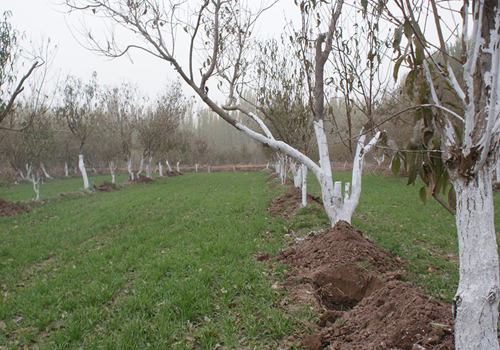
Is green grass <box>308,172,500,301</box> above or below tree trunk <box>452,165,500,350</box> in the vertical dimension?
below

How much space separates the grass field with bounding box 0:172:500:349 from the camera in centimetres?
312

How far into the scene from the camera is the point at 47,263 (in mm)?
5773

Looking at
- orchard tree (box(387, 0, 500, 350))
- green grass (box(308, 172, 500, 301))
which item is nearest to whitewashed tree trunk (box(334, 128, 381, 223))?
green grass (box(308, 172, 500, 301))

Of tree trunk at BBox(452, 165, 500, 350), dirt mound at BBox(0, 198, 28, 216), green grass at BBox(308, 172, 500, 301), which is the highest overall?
tree trunk at BBox(452, 165, 500, 350)

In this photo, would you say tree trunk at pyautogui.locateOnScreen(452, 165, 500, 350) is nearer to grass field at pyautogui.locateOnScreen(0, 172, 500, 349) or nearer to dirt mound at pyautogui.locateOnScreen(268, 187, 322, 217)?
grass field at pyautogui.locateOnScreen(0, 172, 500, 349)

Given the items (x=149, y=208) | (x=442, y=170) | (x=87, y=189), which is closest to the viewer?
(x=442, y=170)

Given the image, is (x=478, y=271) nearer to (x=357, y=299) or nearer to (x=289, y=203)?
(x=357, y=299)

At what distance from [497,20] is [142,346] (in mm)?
3856

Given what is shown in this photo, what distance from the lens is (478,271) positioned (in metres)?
1.82

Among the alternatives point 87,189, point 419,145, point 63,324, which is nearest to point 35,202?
point 87,189

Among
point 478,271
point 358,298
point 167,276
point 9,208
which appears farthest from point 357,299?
point 9,208

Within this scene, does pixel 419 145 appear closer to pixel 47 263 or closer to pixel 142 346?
pixel 142 346

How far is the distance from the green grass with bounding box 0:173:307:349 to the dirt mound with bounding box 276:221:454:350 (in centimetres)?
41

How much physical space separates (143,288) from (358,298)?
9.44 ft
